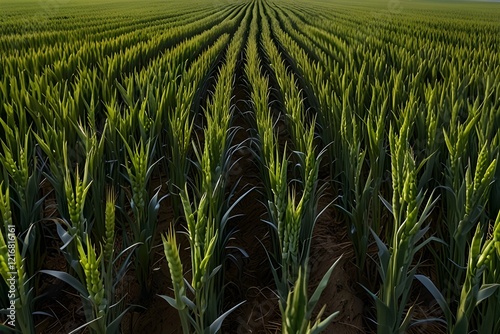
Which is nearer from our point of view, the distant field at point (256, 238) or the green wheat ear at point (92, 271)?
the green wheat ear at point (92, 271)

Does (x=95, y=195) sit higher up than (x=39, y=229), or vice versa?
(x=95, y=195)

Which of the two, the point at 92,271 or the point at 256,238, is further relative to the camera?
the point at 256,238

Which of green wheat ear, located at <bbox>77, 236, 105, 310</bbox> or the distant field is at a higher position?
green wheat ear, located at <bbox>77, 236, 105, 310</bbox>

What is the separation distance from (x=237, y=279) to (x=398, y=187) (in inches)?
31.3

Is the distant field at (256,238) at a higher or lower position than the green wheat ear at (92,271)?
lower

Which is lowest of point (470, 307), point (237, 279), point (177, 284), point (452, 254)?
point (237, 279)

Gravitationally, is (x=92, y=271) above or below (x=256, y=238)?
above

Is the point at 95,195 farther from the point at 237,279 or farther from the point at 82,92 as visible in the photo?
the point at 82,92

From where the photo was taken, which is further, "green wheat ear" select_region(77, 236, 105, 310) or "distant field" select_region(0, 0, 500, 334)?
"distant field" select_region(0, 0, 500, 334)

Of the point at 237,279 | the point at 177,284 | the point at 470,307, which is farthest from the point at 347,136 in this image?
the point at 177,284

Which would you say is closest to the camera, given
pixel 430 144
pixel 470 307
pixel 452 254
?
pixel 470 307

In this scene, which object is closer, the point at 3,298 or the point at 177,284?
the point at 177,284

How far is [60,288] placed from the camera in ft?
5.16

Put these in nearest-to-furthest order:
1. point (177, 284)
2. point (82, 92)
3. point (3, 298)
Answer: point (177, 284), point (3, 298), point (82, 92)
